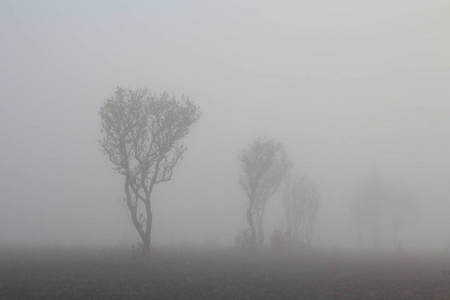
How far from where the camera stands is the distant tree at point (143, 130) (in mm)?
31750

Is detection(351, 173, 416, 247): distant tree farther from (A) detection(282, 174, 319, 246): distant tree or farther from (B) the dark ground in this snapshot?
(B) the dark ground

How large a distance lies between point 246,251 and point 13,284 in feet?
88.1

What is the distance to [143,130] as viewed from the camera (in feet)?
105

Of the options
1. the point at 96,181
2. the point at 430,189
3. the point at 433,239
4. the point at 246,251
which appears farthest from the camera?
the point at 430,189

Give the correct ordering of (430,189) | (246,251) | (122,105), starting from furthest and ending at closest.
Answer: (430,189)
(246,251)
(122,105)

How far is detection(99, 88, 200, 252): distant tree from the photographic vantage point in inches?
1250

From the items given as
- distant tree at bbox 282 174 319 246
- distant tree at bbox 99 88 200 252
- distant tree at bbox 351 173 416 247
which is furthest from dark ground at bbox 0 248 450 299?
distant tree at bbox 351 173 416 247

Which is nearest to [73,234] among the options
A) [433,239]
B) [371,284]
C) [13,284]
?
[13,284]

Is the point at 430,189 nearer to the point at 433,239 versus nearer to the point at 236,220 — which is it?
the point at 433,239

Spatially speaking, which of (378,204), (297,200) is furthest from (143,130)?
(378,204)

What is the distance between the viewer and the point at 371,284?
736 inches

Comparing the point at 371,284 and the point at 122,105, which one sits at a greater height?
the point at 122,105

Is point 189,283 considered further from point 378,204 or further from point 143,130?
point 378,204

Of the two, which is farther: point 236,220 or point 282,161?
point 236,220
